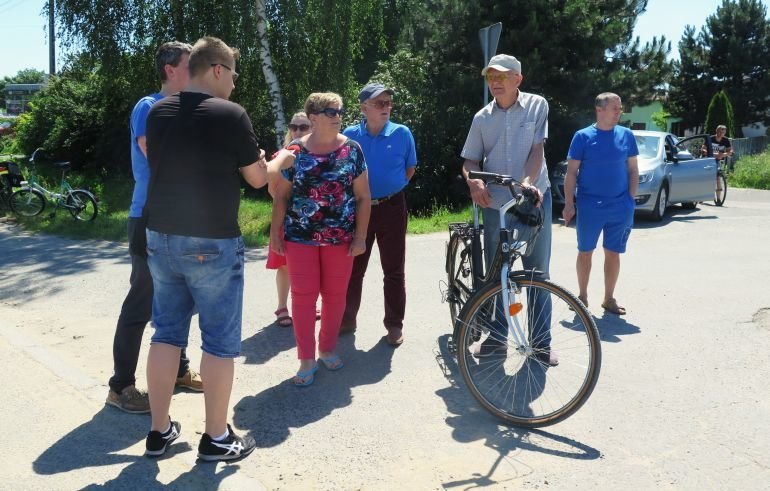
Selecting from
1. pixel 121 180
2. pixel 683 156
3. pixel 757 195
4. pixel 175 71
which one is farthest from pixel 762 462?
pixel 121 180

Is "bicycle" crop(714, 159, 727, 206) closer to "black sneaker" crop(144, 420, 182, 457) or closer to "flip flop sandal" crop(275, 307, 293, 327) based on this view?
"flip flop sandal" crop(275, 307, 293, 327)

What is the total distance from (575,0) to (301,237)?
13.6 m

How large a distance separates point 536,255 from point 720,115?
3038 cm

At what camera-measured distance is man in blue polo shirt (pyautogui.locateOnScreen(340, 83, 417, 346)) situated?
5.41 m

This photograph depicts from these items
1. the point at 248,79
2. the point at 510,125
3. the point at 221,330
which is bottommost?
the point at 221,330

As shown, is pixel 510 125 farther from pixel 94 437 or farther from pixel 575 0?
pixel 575 0

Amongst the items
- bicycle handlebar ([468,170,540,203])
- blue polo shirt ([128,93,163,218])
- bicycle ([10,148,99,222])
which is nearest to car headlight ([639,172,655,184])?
bicycle handlebar ([468,170,540,203])

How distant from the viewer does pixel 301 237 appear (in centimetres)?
476

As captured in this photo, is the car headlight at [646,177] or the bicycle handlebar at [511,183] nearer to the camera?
the bicycle handlebar at [511,183]

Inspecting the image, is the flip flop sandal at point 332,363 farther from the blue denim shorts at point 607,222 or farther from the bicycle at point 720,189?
the bicycle at point 720,189

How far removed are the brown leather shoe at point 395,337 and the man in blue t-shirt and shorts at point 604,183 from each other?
177cm

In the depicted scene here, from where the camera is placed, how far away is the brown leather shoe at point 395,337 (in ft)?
18.8

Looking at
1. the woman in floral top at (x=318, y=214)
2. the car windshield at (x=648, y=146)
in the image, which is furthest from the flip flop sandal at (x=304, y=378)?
the car windshield at (x=648, y=146)

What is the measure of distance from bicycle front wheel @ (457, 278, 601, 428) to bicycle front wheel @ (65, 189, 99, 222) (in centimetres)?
1051
